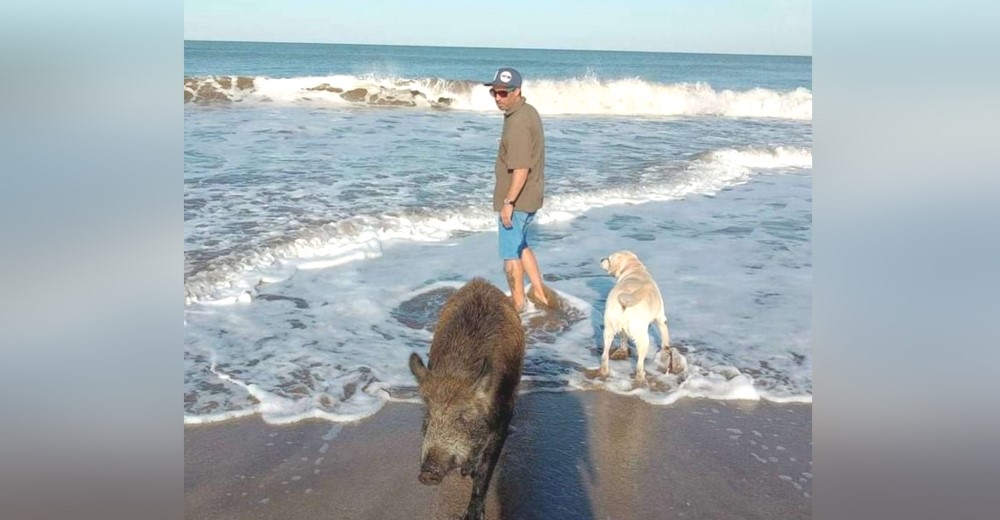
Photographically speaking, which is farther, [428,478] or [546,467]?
[546,467]

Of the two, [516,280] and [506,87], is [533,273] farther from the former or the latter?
[506,87]

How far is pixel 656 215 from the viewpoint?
40.2ft

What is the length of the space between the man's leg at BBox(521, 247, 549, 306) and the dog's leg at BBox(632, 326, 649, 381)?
5.84 feet

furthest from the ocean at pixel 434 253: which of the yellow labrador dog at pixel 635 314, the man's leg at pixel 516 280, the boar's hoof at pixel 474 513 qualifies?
the boar's hoof at pixel 474 513

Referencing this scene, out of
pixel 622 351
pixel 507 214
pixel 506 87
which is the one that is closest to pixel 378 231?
pixel 507 214

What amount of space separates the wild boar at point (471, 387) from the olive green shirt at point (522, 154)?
7.19ft

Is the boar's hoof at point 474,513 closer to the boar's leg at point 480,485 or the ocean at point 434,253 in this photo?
the boar's leg at point 480,485

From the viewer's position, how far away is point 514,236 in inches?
298

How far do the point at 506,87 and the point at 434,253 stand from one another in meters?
3.56

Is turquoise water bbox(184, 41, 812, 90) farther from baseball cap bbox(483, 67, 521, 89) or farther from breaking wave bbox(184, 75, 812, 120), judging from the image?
baseball cap bbox(483, 67, 521, 89)

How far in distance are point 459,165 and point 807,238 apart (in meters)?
7.71

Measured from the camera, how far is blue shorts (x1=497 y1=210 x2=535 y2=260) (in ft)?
24.7
